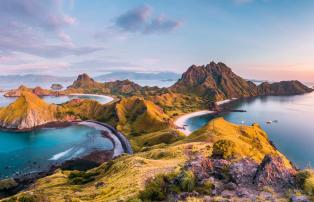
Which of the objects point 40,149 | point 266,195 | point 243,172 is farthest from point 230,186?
point 40,149

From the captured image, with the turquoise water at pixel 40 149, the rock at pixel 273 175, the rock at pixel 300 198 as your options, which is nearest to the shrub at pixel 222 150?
the rock at pixel 273 175

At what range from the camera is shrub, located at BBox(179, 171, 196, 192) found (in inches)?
1417

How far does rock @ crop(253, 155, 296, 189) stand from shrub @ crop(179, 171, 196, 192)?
8914mm

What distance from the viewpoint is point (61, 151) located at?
→ 158125 millimetres

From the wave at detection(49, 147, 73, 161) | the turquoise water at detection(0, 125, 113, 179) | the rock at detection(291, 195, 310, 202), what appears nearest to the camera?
the rock at detection(291, 195, 310, 202)

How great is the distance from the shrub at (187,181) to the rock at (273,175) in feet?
29.2

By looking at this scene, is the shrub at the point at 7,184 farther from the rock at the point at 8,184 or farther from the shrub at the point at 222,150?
the shrub at the point at 222,150

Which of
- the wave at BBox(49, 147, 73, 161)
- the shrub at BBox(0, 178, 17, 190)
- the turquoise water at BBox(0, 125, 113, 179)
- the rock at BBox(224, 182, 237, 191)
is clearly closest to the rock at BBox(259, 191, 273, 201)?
the rock at BBox(224, 182, 237, 191)

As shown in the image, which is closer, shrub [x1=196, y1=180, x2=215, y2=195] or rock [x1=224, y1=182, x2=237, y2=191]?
shrub [x1=196, y1=180, x2=215, y2=195]

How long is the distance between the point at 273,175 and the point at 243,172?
4304mm

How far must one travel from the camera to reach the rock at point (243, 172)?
36.8m

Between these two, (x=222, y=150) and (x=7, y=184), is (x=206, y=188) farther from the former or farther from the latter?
(x=7, y=184)

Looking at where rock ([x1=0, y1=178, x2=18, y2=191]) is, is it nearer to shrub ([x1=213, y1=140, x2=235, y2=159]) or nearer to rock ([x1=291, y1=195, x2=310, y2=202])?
shrub ([x1=213, y1=140, x2=235, y2=159])

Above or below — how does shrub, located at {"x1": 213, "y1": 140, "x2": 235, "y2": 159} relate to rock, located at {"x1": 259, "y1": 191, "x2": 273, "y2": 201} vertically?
below
